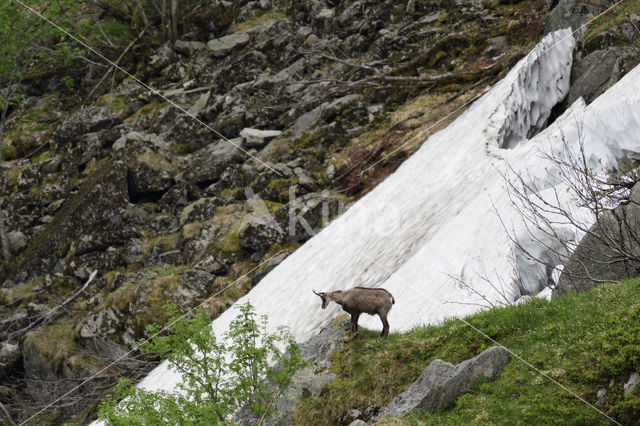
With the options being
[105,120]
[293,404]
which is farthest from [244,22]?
[293,404]

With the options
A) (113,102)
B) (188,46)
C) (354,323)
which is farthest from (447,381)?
(188,46)

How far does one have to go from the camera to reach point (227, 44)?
38125 millimetres

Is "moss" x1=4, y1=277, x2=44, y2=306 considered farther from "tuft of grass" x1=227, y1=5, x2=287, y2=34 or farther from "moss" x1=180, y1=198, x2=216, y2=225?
"tuft of grass" x1=227, y1=5, x2=287, y2=34

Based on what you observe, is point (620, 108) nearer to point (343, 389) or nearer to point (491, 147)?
point (491, 147)

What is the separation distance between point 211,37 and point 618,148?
33.3 meters

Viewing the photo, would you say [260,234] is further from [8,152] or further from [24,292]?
[8,152]

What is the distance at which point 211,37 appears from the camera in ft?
133

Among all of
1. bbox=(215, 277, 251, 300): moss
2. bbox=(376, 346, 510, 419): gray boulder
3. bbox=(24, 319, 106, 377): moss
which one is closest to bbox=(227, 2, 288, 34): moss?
bbox=(215, 277, 251, 300): moss

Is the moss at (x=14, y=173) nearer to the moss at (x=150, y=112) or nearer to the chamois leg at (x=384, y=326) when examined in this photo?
the moss at (x=150, y=112)

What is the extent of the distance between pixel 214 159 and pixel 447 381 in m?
21.8

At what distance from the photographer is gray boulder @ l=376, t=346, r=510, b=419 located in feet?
26.7

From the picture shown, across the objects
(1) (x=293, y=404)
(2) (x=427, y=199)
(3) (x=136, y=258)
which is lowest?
(3) (x=136, y=258)

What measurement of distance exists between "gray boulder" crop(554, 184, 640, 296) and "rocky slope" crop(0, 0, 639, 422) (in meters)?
6.97

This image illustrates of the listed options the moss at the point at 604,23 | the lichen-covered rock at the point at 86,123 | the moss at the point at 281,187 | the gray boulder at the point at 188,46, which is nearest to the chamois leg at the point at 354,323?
the moss at the point at 604,23
